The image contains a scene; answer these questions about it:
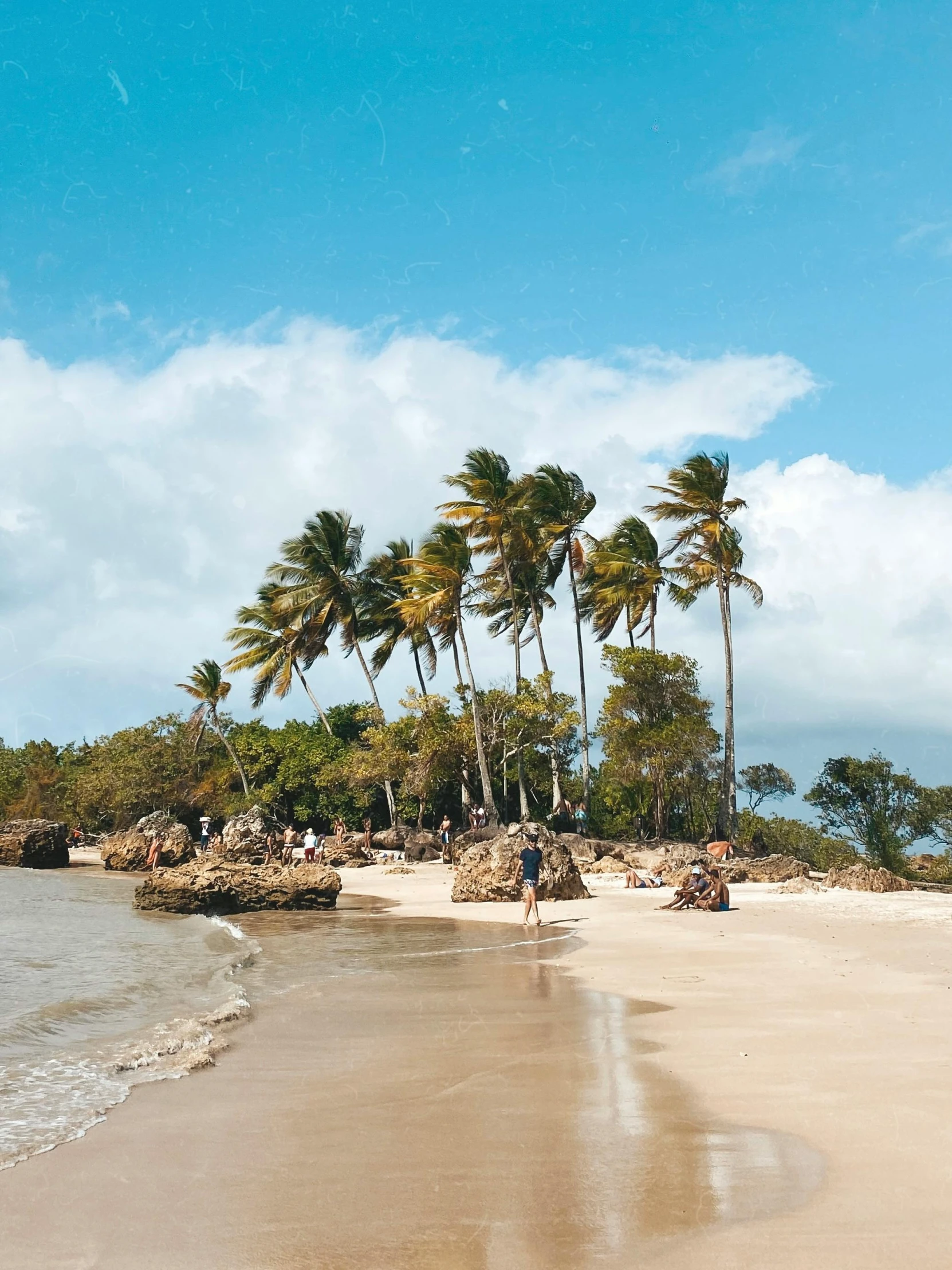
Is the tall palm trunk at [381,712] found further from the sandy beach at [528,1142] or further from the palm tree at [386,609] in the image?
the sandy beach at [528,1142]

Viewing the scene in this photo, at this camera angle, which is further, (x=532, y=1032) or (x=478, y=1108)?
(x=532, y=1032)

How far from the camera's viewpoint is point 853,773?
32.7 metres

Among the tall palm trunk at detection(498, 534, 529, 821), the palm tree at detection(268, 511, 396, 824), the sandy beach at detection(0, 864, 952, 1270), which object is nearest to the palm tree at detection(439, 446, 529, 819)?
the tall palm trunk at detection(498, 534, 529, 821)

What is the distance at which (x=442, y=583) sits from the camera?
122 feet

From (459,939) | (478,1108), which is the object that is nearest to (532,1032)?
(478,1108)

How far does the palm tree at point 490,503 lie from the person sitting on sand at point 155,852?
500 inches

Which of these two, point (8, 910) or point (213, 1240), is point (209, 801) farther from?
point (213, 1240)

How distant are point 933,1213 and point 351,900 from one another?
1887 cm

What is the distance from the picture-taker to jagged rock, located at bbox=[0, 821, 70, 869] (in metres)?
36.6

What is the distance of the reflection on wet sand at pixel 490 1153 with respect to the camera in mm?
3617

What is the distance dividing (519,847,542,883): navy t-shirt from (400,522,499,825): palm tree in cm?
1641

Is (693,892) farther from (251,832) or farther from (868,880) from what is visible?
(251,832)

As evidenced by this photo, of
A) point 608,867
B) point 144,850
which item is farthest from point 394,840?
point 608,867

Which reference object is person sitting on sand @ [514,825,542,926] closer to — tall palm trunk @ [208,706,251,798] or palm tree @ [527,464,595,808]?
palm tree @ [527,464,595,808]
